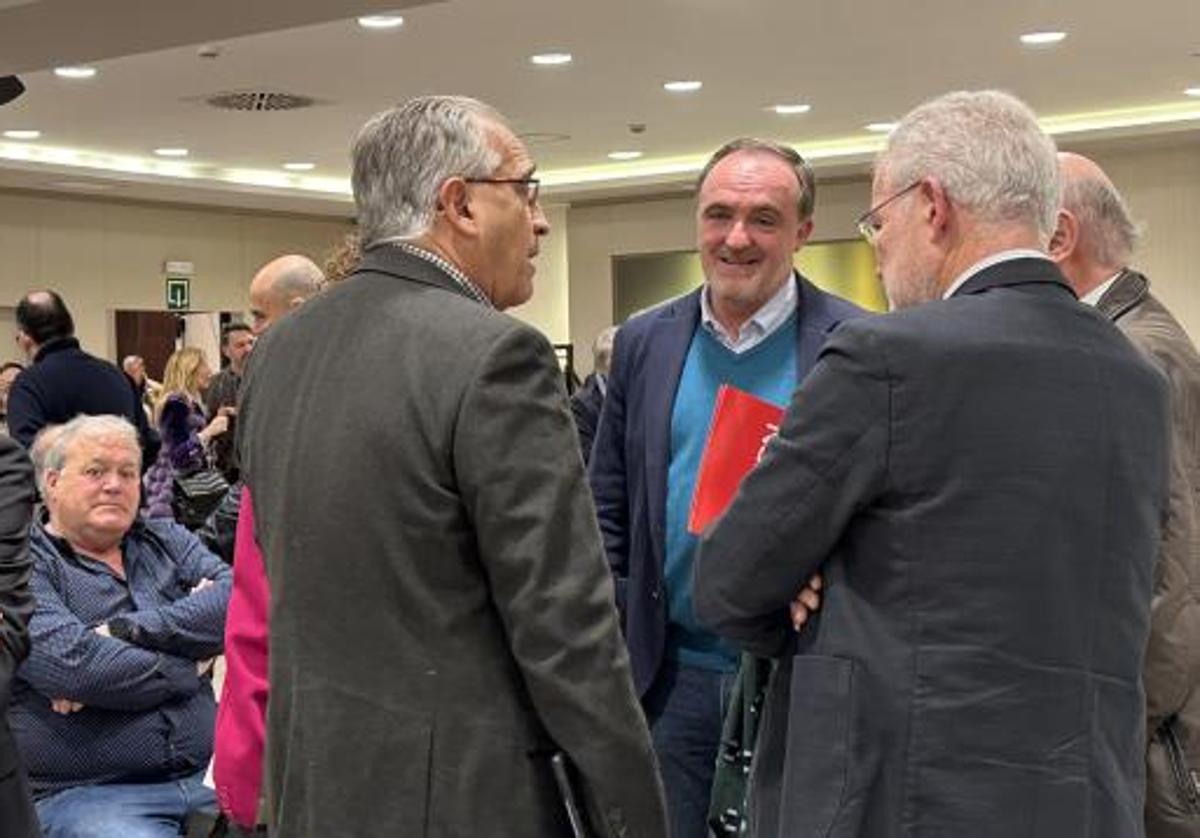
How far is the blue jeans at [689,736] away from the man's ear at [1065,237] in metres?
0.84

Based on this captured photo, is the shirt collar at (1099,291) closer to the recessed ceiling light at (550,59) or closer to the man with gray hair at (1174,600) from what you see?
the man with gray hair at (1174,600)

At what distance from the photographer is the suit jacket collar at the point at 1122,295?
253 centimetres

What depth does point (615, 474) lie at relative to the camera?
9.45 feet

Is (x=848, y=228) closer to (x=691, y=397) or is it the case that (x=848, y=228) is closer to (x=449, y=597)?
(x=691, y=397)

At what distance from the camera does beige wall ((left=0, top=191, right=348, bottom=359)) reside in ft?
51.6

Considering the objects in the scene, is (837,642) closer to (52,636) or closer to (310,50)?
(52,636)

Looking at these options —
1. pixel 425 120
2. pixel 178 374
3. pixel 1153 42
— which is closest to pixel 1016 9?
pixel 1153 42

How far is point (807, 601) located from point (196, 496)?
4.87 meters

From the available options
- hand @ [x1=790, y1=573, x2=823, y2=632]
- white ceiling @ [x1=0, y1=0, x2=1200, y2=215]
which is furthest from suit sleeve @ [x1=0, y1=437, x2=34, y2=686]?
white ceiling @ [x1=0, y1=0, x2=1200, y2=215]

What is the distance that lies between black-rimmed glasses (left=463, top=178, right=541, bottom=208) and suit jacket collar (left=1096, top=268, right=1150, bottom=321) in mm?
956

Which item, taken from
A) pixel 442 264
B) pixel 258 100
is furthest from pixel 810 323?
pixel 258 100

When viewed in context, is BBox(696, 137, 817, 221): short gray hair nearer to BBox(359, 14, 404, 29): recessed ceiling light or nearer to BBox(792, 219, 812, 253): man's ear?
BBox(792, 219, 812, 253): man's ear

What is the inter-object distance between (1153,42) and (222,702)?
341 inches

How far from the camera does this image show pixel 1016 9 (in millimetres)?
8758
